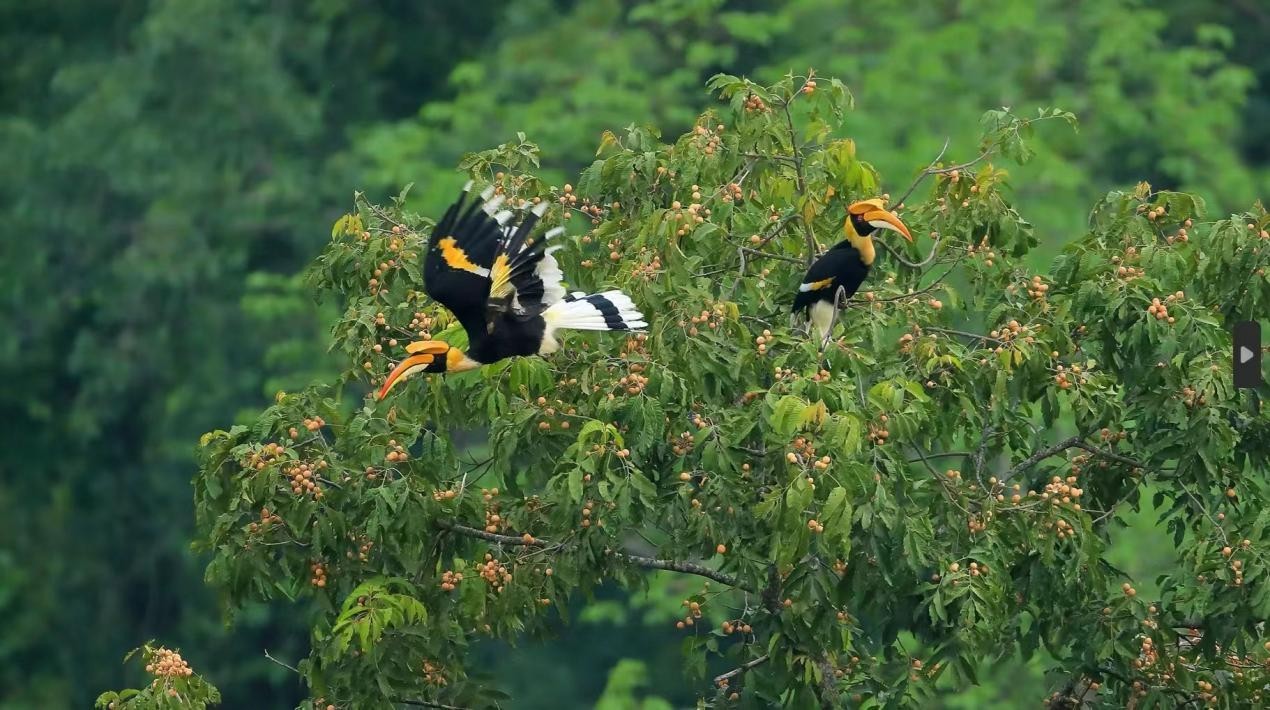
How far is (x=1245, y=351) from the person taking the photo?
735 cm

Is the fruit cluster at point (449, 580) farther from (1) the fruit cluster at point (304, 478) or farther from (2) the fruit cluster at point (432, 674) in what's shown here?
(1) the fruit cluster at point (304, 478)

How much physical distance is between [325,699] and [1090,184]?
14806mm

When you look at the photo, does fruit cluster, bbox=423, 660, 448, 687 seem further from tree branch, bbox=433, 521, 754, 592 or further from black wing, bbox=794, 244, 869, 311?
black wing, bbox=794, 244, 869, 311

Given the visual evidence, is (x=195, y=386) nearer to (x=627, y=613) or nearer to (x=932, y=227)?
(x=627, y=613)

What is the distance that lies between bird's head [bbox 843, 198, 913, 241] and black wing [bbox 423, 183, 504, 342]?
3.91 feet

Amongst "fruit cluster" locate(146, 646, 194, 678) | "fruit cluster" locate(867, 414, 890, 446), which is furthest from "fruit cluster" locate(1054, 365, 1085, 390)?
"fruit cluster" locate(146, 646, 194, 678)

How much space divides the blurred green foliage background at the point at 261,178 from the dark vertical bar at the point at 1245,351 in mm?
13030

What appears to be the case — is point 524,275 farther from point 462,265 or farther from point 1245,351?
point 1245,351

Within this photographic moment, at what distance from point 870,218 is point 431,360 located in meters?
1.49

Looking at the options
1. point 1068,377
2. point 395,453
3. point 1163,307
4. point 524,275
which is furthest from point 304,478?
point 1163,307

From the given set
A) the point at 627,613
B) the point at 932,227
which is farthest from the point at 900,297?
the point at 627,613

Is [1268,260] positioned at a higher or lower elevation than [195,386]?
higher

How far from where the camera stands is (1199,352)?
7.71 metres

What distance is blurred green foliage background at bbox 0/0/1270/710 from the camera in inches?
834
